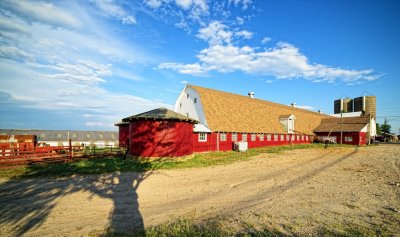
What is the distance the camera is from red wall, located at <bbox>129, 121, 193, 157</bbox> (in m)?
19.7

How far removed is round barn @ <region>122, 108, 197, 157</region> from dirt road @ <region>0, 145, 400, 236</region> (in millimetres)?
5524

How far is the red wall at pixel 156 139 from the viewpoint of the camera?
1973cm

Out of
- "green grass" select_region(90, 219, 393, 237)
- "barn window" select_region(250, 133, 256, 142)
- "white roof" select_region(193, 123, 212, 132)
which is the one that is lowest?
"green grass" select_region(90, 219, 393, 237)

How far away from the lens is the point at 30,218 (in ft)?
24.7

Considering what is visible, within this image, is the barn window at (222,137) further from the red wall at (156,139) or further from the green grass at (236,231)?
Result: the green grass at (236,231)

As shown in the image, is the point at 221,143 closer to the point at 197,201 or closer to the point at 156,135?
the point at 156,135

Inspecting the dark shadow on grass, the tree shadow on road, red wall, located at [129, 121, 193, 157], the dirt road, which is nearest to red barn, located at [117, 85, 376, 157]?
red wall, located at [129, 121, 193, 157]

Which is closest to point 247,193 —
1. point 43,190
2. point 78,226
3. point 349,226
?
point 349,226

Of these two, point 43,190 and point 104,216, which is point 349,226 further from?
point 43,190

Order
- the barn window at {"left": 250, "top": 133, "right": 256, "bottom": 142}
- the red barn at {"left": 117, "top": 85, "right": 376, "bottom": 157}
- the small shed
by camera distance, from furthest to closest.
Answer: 1. the small shed
2. the barn window at {"left": 250, "top": 133, "right": 256, "bottom": 142}
3. the red barn at {"left": 117, "top": 85, "right": 376, "bottom": 157}

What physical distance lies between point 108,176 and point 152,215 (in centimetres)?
701

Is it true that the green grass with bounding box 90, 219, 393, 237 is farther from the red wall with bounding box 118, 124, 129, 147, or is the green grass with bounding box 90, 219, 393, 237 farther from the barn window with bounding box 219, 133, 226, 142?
the red wall with bounding box 118, 124, 129, 147

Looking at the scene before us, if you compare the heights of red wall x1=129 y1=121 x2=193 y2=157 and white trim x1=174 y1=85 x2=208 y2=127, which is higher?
white trim x1=174 y1=85 x2=208 y2=127

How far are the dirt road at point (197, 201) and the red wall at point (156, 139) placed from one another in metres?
5.48
